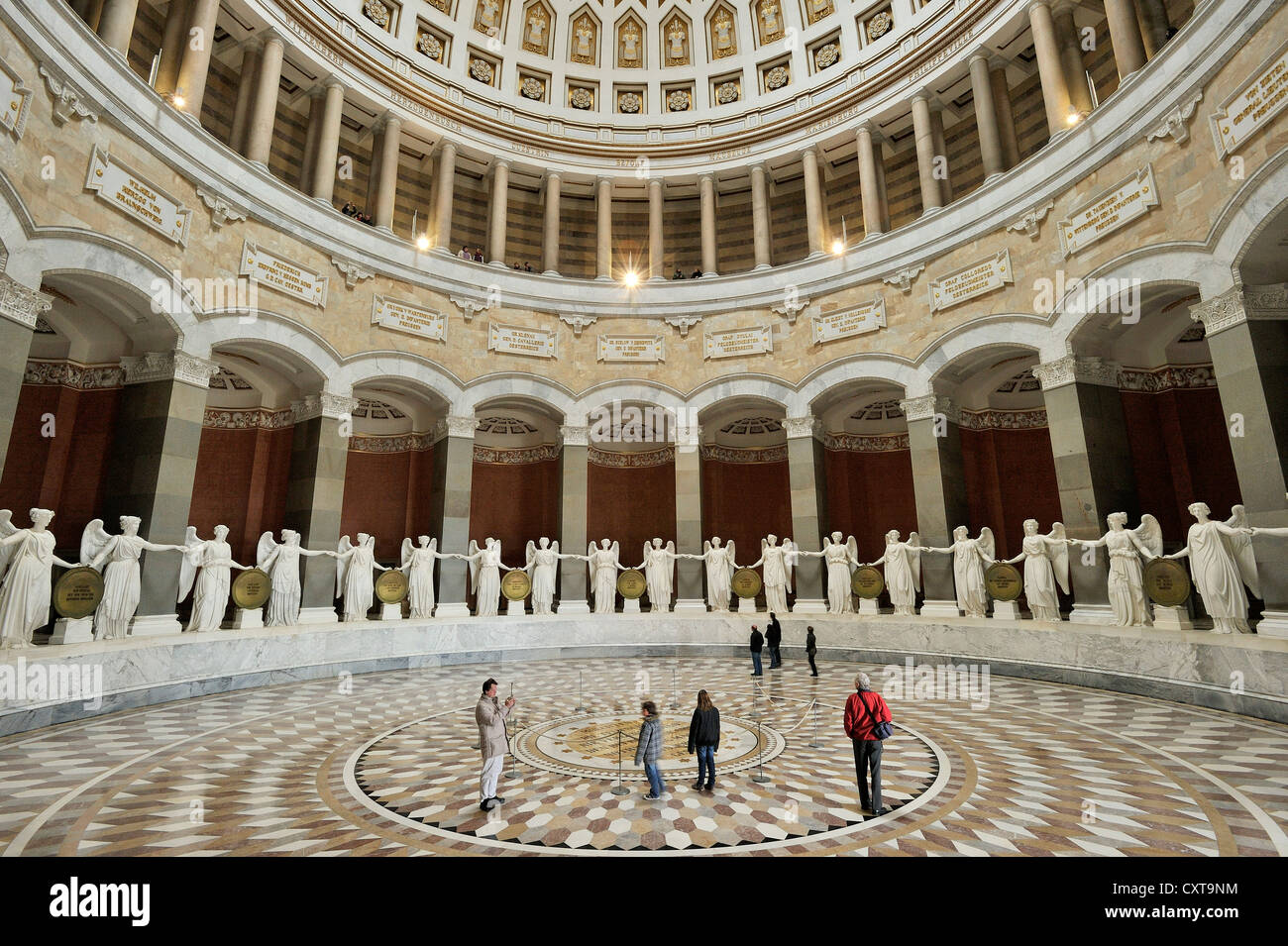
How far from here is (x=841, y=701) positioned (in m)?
7.92

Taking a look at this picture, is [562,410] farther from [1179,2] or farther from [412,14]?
[1179,2]

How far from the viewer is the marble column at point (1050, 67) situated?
39.2ft

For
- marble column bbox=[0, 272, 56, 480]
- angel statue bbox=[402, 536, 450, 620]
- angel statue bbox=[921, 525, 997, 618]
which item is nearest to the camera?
marble column bbox=[0, 272, 56, 480]

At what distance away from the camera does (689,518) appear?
15.5m

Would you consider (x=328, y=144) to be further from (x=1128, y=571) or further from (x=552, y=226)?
(x=1128, y=571)

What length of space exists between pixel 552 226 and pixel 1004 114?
37.5ft

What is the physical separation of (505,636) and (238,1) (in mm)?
14460

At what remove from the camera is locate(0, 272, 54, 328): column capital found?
25.7 feet

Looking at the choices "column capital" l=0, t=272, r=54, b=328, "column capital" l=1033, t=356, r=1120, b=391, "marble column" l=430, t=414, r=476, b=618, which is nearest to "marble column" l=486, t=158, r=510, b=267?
"marble column" l=430, t=414, r=476, b=618

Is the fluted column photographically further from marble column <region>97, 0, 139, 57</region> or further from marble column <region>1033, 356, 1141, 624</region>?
marble column <region>1033, 356, 1141, 624</region>

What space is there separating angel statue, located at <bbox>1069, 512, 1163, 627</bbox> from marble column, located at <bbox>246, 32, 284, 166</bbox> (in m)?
17.1

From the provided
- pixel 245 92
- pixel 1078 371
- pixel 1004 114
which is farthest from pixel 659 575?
pixel 245 92

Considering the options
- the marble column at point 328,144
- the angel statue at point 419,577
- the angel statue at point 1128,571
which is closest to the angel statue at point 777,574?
the angel statue at point 1128,571

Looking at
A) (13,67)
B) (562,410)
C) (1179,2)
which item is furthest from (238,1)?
(1179,2)
